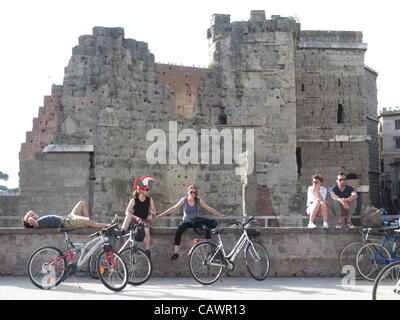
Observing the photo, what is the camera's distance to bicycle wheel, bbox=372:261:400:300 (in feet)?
19.1

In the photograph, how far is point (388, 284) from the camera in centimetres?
617

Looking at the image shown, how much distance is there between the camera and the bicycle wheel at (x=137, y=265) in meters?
8.37

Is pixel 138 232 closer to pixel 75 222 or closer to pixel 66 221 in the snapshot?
pixel 75 222

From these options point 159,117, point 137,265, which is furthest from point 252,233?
point 159,117

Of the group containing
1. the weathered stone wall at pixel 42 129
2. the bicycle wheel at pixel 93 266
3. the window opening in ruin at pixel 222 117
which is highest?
the window opening in ruin at pixel 222 117

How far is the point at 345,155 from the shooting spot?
92.1 feet

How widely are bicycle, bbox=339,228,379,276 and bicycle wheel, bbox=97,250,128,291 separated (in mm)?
3975

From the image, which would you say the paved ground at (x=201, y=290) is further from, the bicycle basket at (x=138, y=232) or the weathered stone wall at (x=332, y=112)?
the weathered stone wall at (x=332, y=112)

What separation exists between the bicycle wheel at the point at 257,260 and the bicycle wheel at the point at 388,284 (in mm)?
2971

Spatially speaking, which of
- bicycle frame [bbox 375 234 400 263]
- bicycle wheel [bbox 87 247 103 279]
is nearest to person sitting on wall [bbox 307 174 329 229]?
bicycle frame [bbox 375 234 400 263]

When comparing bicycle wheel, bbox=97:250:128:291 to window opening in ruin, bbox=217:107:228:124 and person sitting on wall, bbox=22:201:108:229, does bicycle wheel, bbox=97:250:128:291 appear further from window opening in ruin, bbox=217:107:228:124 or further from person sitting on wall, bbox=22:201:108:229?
window opening in ruin, bbox=217:107:228:124

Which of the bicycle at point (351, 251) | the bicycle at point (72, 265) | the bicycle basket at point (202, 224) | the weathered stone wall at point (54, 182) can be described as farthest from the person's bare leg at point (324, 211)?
the weathered stone wall at point (54, 182)

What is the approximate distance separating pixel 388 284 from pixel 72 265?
15.6ft
